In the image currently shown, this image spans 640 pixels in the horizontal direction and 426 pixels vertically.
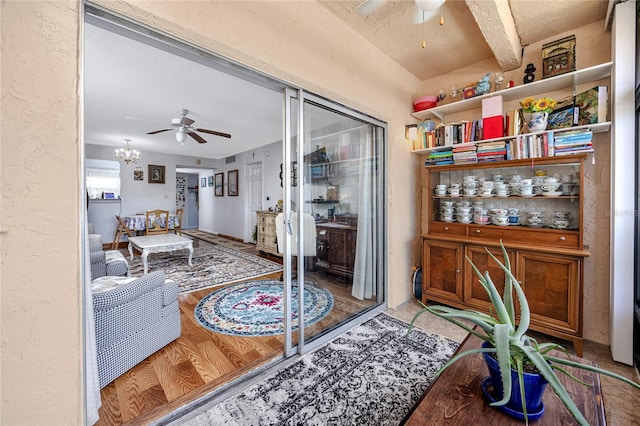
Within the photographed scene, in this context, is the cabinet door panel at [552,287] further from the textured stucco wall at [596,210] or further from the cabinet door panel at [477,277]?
the textured stucco wall at [596,210]

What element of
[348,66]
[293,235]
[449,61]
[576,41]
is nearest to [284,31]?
[348,66]

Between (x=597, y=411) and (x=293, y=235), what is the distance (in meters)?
1.69

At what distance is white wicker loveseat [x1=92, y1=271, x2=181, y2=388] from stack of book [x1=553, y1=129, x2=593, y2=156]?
3.38 meters

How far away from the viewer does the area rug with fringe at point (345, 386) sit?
1.47 meters

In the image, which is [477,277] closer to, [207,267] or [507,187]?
[507,187]

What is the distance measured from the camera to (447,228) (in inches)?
111

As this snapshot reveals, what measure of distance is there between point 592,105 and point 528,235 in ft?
3.69

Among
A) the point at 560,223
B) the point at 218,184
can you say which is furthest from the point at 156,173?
the point at 560,223

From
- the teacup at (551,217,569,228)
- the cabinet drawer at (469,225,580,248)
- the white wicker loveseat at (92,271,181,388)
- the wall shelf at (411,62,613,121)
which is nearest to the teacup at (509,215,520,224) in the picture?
the cabinet drawer at (469,225,580,248)

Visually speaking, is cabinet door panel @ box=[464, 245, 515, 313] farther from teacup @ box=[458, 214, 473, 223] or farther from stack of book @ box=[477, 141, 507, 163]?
stack of book @ box=[477, 141, 507, 163]

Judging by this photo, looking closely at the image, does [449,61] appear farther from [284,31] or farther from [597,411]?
[597,411]

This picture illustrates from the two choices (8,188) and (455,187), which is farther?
(455,187)

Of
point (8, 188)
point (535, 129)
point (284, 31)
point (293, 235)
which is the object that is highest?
point (284, 31)

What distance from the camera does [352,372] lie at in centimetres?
184
